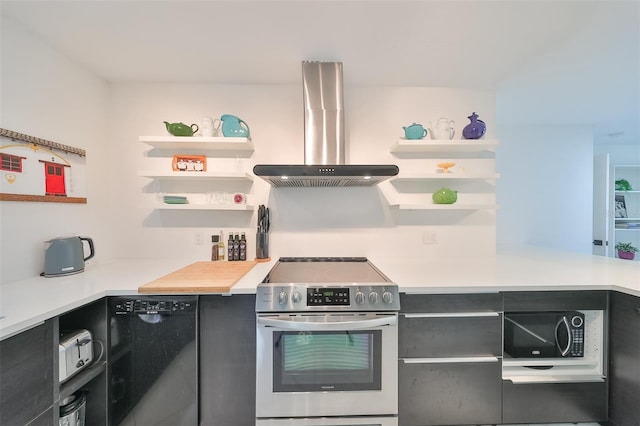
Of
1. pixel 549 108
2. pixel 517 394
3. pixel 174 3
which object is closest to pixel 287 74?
pixel 174 3

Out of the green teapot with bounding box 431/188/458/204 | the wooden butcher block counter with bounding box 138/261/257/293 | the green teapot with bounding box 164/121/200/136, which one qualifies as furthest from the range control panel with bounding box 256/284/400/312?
the green teapot with bounding box 164/121/200/136

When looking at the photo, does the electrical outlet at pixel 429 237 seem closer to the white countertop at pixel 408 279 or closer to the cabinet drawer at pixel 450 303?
the white countertop at pixel 408 279

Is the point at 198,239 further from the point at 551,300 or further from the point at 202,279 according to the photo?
the point at 551,300

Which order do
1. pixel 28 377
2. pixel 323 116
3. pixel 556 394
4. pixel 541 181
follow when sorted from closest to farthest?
pixel 28 377 → pixel 556 394 → pixel 323 116 → pixel 541 181

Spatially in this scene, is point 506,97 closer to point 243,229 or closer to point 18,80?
point 243,229

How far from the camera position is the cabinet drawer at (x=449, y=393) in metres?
1.35

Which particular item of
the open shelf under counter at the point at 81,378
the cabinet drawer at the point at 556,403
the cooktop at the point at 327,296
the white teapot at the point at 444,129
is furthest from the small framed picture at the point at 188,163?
the cabinet drawer at the point at 556,403

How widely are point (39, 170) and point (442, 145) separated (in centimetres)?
277

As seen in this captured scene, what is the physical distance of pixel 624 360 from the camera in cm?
131

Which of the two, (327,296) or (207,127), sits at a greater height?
(207,127)

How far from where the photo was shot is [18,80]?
4.74ft

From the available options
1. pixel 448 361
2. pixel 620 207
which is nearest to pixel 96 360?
pixel 448 361

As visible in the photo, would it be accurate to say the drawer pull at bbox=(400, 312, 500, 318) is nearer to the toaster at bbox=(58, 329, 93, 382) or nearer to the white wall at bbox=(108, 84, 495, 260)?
the white wall at bbox=(108, 84, 495, 260)

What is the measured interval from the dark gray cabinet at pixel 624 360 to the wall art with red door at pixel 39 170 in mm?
3423
